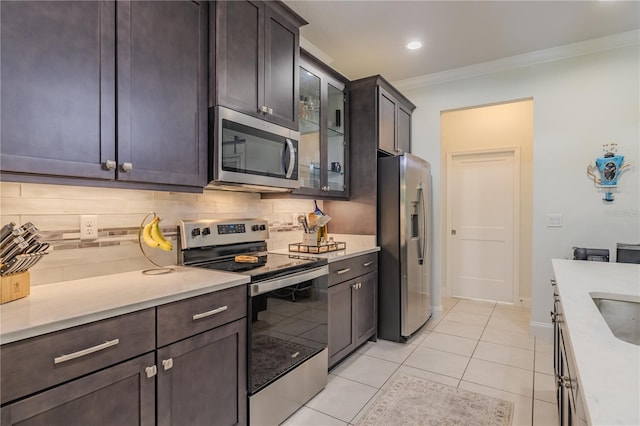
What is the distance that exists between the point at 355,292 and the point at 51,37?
2.42m

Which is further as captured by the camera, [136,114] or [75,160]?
[136,114]

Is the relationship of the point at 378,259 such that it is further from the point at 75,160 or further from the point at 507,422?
the point at 75,160

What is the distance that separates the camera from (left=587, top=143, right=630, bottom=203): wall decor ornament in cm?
298

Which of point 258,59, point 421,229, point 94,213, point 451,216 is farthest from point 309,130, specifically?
point 451,216

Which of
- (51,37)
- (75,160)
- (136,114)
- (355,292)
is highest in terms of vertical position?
(51,37)

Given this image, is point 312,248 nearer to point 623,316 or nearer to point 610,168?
point 623,316

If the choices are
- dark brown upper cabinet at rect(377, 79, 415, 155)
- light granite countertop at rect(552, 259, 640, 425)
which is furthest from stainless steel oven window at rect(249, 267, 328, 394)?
dark brown upper cabinet at rect(377, 79, 415, 155)

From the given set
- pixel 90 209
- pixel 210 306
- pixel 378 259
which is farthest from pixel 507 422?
pixel 90 209

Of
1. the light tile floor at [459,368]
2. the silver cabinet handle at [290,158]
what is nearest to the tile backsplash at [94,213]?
the silver cabinet handle at [290,158]

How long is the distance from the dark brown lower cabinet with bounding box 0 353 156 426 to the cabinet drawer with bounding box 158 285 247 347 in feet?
0.38

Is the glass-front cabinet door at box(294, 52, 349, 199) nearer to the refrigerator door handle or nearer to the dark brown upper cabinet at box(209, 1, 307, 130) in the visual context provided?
the dark brown upper cabinet at box(209, 1, 307, 130)

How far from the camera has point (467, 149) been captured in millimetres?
4660

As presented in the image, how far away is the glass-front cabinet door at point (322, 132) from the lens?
2.74m

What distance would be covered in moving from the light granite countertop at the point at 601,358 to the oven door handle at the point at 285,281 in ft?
4.27
